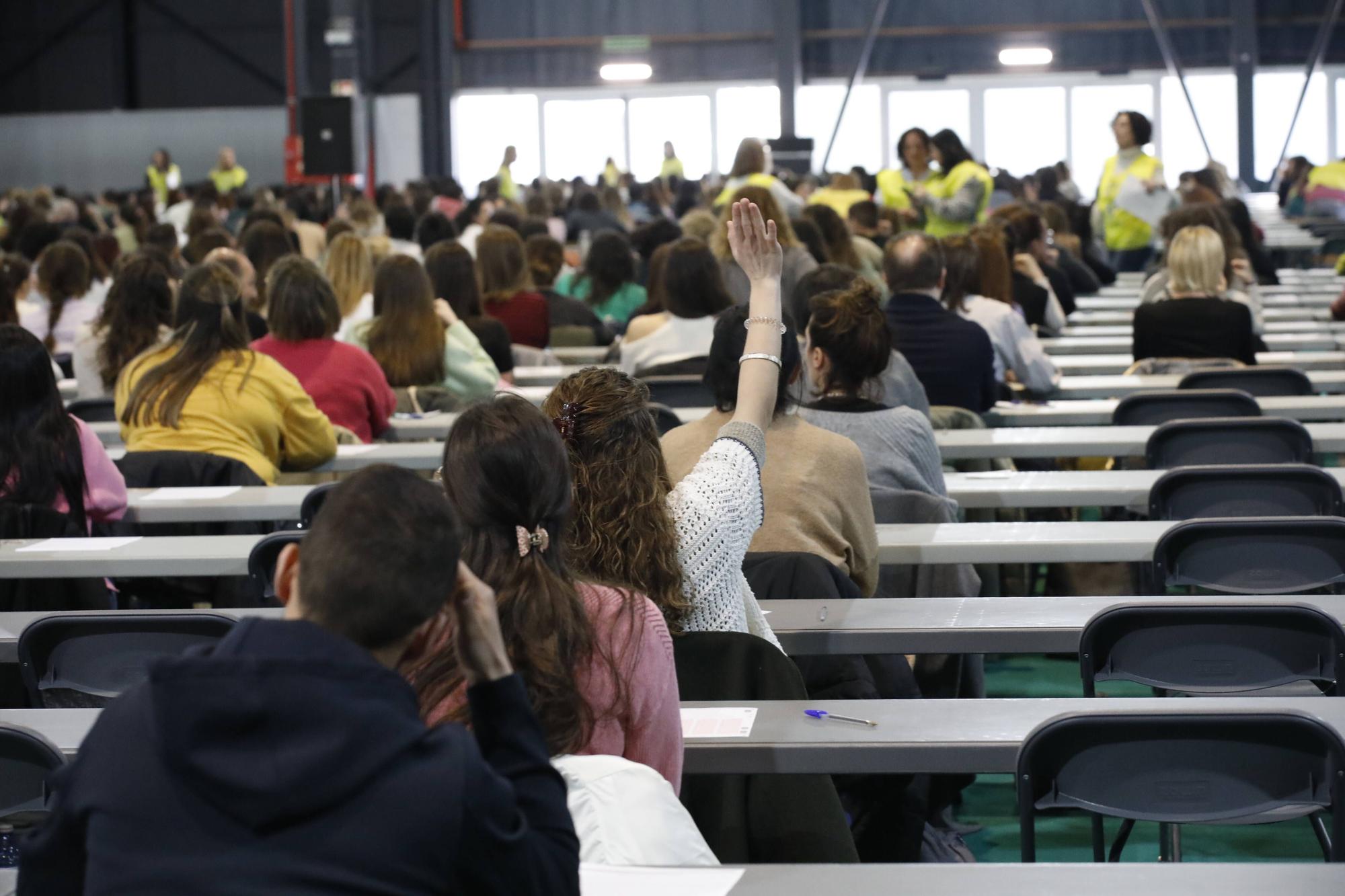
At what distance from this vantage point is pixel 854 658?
9.14 feet

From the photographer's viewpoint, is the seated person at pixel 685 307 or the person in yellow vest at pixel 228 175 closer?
the seated person at pixel 685 307

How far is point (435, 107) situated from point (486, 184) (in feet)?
28.3

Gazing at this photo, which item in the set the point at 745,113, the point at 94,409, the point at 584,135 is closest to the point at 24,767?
the point at 94,409

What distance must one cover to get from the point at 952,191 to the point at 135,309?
5.13 meters

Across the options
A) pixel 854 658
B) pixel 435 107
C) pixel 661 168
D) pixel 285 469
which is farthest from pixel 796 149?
pixel 854 658

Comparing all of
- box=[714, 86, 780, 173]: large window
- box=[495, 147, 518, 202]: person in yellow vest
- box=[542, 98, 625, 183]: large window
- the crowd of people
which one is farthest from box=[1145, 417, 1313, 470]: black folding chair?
box=[542, 98, 625, 183]: large window

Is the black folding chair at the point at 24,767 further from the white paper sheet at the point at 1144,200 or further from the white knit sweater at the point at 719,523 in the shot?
the white paper sheet at the point at 1144,200

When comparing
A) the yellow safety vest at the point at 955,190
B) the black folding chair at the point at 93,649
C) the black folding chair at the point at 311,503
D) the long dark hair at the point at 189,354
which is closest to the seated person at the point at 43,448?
the black folding chair at the point at 311,503

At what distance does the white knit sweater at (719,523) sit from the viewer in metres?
2.22

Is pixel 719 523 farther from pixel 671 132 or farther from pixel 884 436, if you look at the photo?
pixel 671 132

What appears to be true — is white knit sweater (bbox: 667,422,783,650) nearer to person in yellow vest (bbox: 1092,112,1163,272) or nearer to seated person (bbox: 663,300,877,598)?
seated person (bbox: 663,300,877,598)

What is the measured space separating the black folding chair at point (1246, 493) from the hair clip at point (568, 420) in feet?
6.32

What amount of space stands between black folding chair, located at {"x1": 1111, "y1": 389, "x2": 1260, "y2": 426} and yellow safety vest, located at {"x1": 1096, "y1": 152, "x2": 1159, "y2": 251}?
16.4ft

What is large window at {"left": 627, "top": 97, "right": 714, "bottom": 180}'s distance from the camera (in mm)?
21328
